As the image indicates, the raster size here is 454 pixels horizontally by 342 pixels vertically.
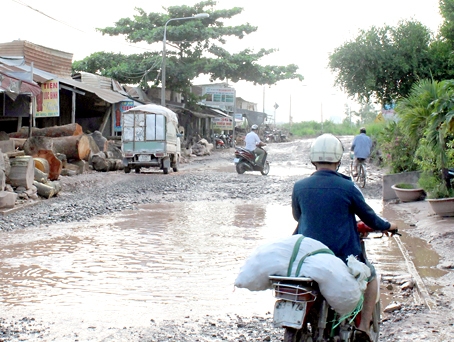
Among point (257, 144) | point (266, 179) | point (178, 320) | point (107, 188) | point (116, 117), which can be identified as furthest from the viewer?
point (116, 117)

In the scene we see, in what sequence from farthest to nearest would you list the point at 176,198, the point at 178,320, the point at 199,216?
1. the point at 176,198
2. the point at 199,216
3. the point at 178,320

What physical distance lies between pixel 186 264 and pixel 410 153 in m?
10.7

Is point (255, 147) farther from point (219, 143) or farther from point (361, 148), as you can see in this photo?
point (219, 143)

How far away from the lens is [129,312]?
16.8 ft

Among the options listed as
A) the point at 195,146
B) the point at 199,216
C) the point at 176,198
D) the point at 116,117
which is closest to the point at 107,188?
the point at 176,198

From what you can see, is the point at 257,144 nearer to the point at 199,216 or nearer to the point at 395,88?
the point at 395,88

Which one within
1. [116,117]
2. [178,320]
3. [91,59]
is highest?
[91,59]

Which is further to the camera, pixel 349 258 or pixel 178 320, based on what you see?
pixel 178 320

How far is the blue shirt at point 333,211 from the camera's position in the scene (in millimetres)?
3580

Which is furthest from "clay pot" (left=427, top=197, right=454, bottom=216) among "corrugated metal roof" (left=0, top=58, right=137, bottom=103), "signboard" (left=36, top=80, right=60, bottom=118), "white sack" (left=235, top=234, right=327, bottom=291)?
"signboard" (left=36, top=80, right=60, bottom=118)

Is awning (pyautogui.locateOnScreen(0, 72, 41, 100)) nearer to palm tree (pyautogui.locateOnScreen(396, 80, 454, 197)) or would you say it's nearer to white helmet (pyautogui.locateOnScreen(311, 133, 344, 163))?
palm tree (pyautogui.locateOnScreen(396, 80, 454, 197))

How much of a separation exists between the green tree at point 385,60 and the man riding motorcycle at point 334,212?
20364 mm

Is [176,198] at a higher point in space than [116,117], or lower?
lower

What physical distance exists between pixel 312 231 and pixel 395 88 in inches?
859
